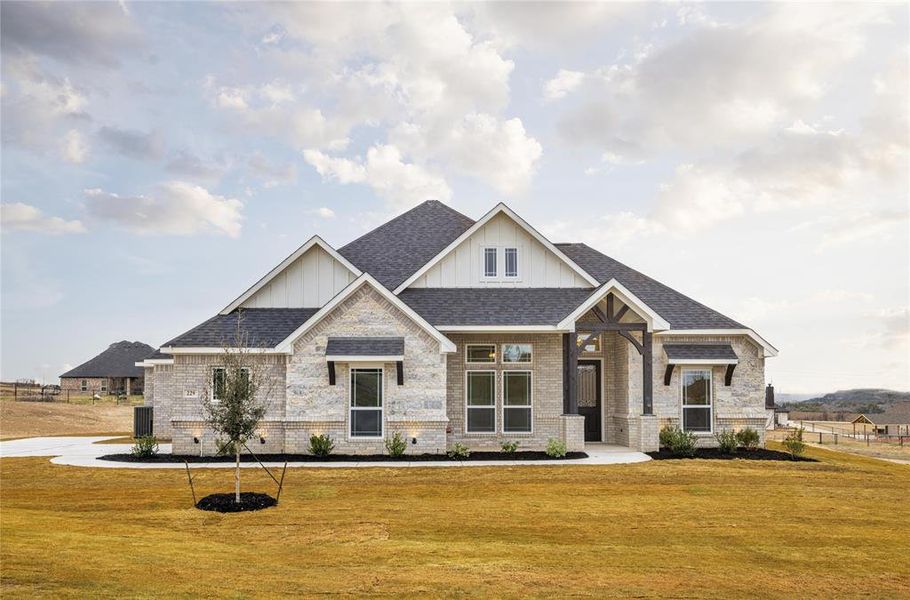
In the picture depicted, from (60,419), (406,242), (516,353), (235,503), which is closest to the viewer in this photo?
(235,503)

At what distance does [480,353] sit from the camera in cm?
2102

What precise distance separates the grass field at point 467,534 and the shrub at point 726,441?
319 centimetres

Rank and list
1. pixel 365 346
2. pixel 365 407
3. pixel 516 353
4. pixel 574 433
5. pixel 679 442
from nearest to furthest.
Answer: pixel 365 346
pixel 365 407
pixel 574 433
pixel 679 442
pixel 516 353

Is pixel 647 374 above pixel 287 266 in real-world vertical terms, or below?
below

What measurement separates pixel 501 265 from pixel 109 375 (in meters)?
52.2

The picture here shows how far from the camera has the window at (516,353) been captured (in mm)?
20953

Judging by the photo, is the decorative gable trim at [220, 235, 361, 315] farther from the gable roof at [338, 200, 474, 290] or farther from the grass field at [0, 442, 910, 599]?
the grass field at [0, 442, 910, 599]

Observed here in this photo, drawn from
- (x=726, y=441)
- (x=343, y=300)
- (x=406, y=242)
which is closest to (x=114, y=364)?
(x=406, y=242)

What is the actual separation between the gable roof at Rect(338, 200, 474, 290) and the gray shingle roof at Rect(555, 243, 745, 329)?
177 inches

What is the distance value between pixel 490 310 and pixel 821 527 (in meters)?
10.9

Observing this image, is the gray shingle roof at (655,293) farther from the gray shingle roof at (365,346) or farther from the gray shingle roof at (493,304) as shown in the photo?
the gray shingle roof at (365,346)

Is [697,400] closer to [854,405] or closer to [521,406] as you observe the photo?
[521,406]

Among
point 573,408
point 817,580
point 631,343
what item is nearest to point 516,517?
point 817,580

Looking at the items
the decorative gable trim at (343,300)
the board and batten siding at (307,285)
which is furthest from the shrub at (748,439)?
the board and batten siding at (307,285)
